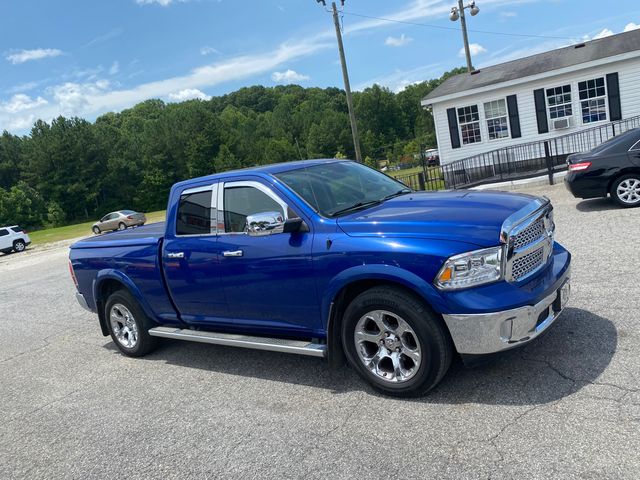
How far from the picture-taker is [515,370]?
13.7 ft

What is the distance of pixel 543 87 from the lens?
19.6 meters

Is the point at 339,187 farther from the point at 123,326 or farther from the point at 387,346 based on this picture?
the point at 123,326

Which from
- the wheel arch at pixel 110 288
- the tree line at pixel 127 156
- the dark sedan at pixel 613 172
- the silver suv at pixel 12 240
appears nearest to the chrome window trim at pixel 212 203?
the wheel arch at pixel 110 288

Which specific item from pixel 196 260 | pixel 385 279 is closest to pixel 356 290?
pixel 385 279

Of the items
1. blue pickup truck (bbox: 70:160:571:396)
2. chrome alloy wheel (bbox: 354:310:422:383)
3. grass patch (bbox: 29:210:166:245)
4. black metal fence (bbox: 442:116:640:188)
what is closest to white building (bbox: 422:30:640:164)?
black metal fence (bbox: 442:116:640:188)

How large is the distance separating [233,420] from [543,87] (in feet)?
63.1

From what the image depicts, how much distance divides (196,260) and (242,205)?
28.2 inches

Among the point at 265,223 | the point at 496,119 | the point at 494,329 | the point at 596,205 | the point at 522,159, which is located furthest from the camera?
the point at 496,119

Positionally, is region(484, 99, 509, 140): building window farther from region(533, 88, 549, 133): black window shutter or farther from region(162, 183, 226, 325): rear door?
region(162, 183, 226, 325): rear door

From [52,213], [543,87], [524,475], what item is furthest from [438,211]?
[52,213]

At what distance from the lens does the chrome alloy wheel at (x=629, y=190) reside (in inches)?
A: 373

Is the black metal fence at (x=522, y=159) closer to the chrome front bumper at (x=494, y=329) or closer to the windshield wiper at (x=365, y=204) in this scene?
the windshield wiper at (x=365, y=204)

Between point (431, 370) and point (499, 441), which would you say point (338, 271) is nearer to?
point (431, 370)

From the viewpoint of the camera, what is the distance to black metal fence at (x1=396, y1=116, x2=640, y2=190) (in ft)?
58.6
